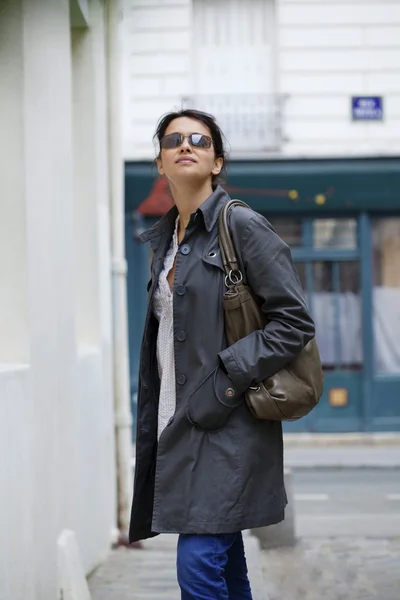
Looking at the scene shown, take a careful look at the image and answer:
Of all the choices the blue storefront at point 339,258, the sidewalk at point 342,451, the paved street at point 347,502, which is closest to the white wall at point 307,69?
the blue storefront at point 339,258

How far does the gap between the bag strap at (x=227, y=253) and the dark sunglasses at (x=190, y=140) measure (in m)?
0.25

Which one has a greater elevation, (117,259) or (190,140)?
(190,140)

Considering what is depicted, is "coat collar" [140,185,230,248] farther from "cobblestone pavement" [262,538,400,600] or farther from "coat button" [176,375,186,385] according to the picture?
"cobblestone pavement" [262,538,400,600]

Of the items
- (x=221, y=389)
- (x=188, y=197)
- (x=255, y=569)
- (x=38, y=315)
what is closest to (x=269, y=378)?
(x=221, y=389)

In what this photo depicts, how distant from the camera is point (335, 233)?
45.6 feet

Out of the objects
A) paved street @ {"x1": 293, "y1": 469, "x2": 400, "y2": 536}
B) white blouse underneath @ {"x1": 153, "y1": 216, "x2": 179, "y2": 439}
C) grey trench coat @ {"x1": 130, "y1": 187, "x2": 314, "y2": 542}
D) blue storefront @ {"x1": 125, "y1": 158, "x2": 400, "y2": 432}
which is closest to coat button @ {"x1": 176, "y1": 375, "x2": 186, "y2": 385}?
grey trench coat @ {"x1": 130, "y1": 187, "x2": 314, "y2": 542}

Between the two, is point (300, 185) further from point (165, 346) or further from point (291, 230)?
point (165, 346)

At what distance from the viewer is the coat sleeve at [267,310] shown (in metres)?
3.01

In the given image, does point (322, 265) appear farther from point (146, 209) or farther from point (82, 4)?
point (82, 4)

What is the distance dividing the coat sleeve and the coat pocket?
34 mm

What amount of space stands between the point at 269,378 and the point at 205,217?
1.81ft

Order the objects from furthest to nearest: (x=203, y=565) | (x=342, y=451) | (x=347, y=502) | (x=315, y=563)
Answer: (x=342, y=451) → (x=347, y=502) → (x=315, y=563) → (x=203, y=565)

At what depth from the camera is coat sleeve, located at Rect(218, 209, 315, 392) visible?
3.01 m


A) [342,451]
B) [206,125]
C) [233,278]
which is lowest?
[342,451]
